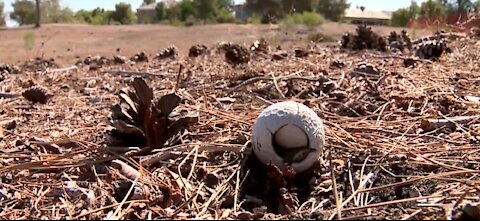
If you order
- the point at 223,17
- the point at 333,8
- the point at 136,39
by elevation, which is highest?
Result: the point at 136,39

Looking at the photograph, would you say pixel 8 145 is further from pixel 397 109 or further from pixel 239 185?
pixel 397 109

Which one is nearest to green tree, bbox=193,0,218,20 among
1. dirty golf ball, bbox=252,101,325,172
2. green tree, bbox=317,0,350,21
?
green tree, bbox=317,0,350,21

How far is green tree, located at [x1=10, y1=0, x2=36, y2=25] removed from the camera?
35.9 metres

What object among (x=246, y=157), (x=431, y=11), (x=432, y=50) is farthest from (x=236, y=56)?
(x=431, y=11)

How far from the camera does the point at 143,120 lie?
88.9 inches

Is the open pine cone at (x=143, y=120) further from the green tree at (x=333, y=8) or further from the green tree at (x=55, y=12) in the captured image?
the green tree at (x=333, y=8)

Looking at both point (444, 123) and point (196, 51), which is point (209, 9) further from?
point (444, 123)

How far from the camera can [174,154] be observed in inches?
83.4

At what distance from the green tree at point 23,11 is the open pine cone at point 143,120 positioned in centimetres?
3484

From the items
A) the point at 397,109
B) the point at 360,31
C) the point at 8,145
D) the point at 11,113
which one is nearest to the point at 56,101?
the point at 11,113

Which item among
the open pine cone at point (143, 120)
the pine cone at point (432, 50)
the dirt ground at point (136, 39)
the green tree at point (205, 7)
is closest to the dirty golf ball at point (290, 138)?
the open pine cone at point (143, 120)

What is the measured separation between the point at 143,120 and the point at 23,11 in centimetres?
3804

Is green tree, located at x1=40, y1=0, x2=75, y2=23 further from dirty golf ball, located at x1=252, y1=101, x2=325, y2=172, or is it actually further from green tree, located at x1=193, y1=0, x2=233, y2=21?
dirty golf ball, located at x1=252, y1=101, x2=325, y2=172

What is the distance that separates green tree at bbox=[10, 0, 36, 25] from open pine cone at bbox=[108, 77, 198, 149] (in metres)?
34.8
